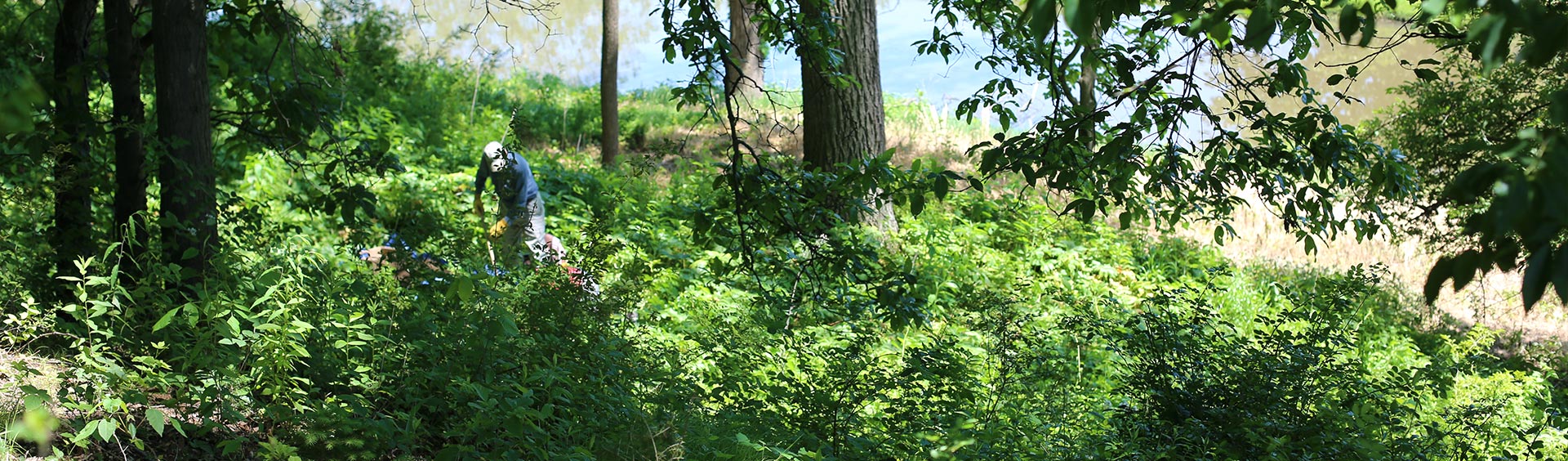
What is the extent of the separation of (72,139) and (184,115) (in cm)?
56

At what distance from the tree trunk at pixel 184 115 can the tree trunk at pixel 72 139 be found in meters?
0.34

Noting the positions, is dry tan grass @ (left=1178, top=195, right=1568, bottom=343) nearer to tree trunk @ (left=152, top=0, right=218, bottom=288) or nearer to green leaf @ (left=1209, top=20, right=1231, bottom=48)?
green leaf @ (left=1209, top=20, right=1231, bottom=48)

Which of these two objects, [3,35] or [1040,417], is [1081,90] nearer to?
[1040,417]

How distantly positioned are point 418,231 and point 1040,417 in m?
3.00

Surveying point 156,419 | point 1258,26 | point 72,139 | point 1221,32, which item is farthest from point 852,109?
point 1258,26

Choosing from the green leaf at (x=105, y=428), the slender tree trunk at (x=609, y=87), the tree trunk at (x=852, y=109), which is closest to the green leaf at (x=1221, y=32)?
the green leaf at (x=105, y=428)

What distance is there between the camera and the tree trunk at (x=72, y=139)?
4570mm

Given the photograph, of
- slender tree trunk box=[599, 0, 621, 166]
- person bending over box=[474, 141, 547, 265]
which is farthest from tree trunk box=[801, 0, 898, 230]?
slender tree trunk box=[599, 0, 621, 166]

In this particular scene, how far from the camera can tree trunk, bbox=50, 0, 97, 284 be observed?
15.0 ft

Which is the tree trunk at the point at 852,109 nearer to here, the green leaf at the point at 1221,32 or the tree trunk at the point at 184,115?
the tree trunk at the point at 184,115

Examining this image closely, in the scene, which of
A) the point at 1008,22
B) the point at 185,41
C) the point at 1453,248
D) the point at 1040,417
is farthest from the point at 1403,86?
the point at 185,41

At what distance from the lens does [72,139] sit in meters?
4.74

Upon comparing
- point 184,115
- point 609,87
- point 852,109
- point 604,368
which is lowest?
Result: point 604,368

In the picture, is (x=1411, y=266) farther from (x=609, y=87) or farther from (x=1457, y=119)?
(x=609, y=87)
